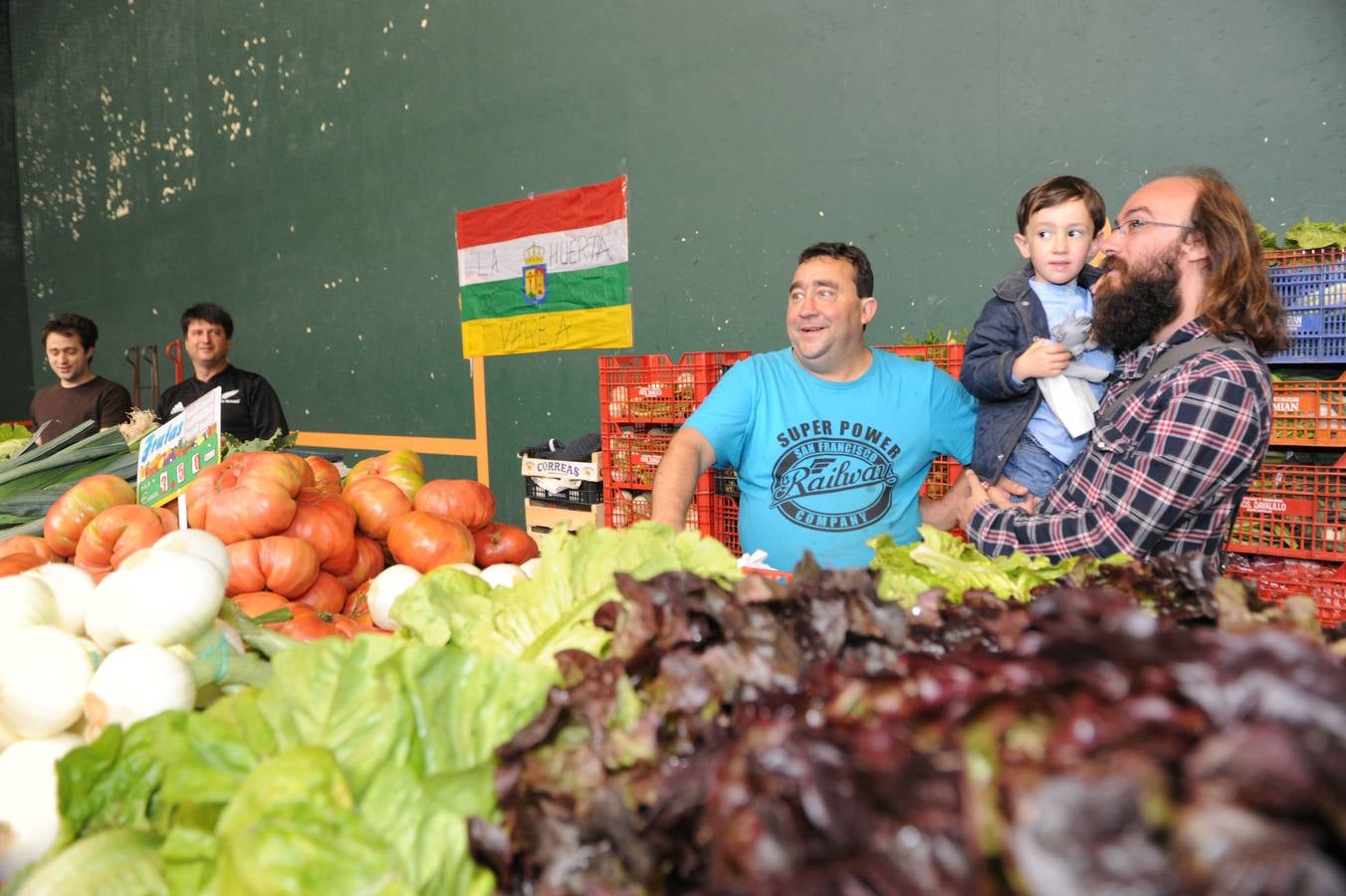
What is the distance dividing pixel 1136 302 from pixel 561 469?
3.35 metres

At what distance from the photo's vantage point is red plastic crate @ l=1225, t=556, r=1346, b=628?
2965mm

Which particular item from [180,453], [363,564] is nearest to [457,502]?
[363,564]

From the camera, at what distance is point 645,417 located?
4.33 m

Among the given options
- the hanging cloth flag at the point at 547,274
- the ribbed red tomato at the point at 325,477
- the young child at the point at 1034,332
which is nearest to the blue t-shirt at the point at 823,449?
the young child at the point at 1034,332

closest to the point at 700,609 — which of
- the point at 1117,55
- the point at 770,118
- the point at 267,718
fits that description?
the point at 267,718

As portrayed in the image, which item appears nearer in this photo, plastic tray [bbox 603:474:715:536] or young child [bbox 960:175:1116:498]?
young child [bbox 960:175:1116:498]

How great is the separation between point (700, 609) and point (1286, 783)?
611mm

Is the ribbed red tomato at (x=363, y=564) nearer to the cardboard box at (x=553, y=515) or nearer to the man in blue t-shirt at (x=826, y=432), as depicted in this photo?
the man in blue t-shirt at (x=826, y=432)

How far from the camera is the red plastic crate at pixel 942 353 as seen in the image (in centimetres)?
357

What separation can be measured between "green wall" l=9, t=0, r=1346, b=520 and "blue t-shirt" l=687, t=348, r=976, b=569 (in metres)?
1.56

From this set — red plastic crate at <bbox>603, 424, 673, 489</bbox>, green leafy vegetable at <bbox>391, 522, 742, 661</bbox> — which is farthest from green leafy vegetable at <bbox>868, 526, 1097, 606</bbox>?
red plastic crate at <bbox>603, 424, 673, 489</bbox>

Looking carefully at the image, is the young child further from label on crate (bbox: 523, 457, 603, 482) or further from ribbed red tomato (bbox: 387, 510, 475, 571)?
label on crate (bbox: 523, 457, 603, 482)

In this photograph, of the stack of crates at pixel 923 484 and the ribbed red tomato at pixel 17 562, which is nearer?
the ribbed red tomato at pixel 17 562

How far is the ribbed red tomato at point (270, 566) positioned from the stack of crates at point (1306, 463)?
3.06 metres
